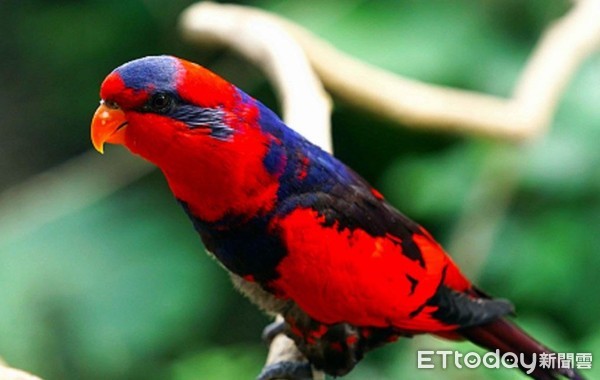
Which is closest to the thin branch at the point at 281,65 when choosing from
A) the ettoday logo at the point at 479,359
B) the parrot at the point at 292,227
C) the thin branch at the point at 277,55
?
the thin branch at the point at 277,55

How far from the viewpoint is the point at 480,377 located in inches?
62.3

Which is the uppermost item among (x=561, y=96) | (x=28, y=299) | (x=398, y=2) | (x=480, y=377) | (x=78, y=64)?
(x=398, y=2)

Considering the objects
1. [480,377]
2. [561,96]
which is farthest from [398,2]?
[480,377]

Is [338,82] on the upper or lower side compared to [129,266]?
upper

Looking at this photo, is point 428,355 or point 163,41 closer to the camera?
point 428,355

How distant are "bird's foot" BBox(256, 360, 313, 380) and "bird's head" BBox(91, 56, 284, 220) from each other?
336 millimetres

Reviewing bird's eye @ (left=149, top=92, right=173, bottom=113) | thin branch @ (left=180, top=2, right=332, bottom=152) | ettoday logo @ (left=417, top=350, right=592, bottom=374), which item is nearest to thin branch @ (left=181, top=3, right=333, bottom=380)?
thin branch @ (left=180, top=2, right=332, bottom=152)

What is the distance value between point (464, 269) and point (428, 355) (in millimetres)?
355

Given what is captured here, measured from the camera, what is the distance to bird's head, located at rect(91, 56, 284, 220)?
1036 mm

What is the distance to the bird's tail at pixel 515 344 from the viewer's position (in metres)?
1.35

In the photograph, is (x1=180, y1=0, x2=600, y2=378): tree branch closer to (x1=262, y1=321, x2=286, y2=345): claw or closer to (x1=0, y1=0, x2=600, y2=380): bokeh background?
(x1=0, y1=0, x2=600, y2=380): bokeh background

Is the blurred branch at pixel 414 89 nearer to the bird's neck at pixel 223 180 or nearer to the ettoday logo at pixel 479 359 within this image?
the ettoday logo at pixel 479 359

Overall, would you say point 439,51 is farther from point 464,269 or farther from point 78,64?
point 78,64

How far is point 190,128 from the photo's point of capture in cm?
105
